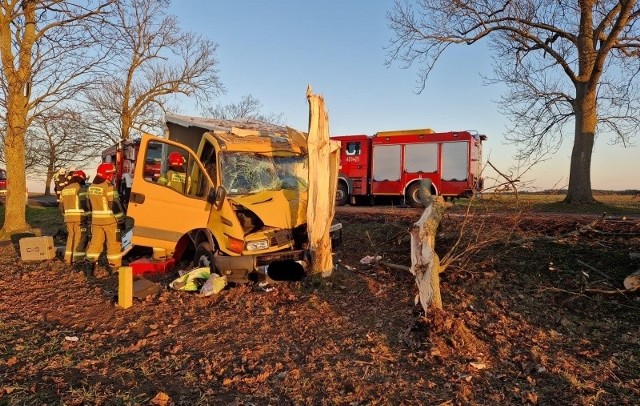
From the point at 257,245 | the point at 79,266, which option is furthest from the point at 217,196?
the point at 79,266

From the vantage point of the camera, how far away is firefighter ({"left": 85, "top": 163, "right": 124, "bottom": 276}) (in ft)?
26.3

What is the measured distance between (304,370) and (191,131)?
6.89 meters

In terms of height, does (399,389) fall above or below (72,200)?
below

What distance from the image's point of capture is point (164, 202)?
24.2ft

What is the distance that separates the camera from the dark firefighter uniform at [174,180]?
7.50 metres

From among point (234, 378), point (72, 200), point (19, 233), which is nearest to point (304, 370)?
point (234, 378)

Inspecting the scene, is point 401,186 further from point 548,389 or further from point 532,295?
A: point 548,389

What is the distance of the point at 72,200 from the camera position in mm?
8516

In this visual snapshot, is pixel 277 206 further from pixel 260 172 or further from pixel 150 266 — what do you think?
pixel 150 266

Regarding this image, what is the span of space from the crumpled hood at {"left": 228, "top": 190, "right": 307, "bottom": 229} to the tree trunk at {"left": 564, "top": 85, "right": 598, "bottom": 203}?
12027 mm

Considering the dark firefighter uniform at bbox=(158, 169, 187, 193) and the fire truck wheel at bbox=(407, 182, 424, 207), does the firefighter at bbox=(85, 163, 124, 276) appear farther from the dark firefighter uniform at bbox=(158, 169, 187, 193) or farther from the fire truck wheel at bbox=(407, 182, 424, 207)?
the fire truck wheel at bbox=(407, 182, 424, 207)

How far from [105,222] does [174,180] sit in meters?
1.52

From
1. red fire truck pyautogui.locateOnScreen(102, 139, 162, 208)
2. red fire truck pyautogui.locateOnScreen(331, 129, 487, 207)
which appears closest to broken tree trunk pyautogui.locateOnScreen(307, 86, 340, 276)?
red fire truck pyautogui.locateOnScreen(102, 139, 162, 208)

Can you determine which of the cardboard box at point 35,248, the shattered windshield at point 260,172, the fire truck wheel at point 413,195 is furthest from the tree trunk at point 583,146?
the cardboard box at point 35,248
